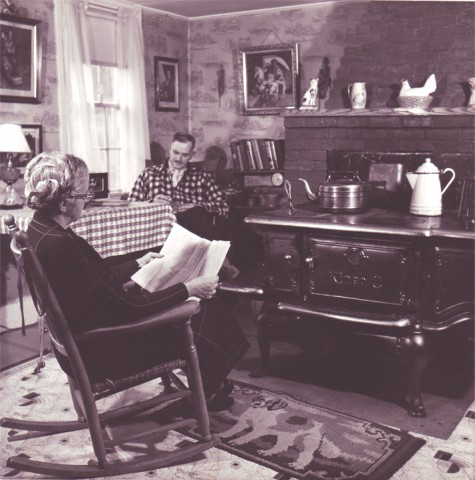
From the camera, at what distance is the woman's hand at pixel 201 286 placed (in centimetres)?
240

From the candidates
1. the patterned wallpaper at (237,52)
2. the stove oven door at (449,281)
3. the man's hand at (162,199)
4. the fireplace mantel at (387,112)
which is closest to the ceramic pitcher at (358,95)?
the fireplace mantel at (387,112)

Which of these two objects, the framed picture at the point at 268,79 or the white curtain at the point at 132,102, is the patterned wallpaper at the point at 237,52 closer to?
the framed picture at the point at 268,79

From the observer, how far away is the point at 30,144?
4871mm

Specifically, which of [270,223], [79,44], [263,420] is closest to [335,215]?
[270,223]

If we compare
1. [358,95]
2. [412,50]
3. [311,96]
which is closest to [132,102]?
[311,96]

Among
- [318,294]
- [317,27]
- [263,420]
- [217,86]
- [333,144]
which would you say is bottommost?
[263,420]

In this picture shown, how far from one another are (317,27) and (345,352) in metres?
3.67

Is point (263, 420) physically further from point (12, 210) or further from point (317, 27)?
point (317, 27)

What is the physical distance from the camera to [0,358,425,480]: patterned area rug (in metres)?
2.41

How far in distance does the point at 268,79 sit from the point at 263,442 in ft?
14.0

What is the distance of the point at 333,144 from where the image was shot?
481 cm

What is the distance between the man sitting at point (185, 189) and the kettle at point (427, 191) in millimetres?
1950

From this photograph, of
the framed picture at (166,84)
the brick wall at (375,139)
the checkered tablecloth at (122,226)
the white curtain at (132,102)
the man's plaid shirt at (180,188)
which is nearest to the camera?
the checkered tablecloth at (122,226)

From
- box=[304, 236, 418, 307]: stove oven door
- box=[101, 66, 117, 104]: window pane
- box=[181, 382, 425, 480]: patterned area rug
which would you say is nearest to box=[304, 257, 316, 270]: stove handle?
box=[304, 236, 418, 307]: stove oven door
